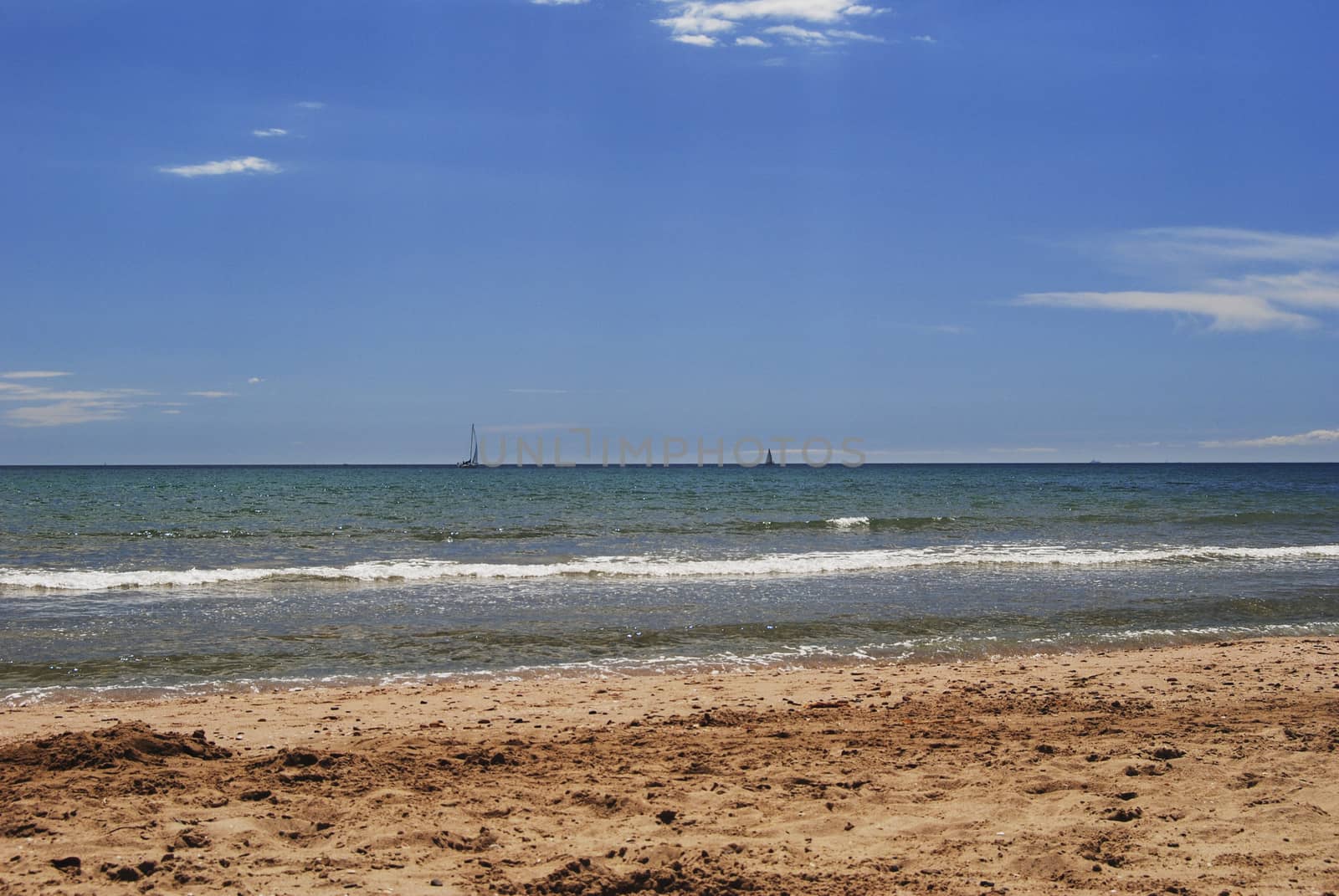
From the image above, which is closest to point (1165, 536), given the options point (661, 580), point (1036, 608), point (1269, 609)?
point (1269, 609)

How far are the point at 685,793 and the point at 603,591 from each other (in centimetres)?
1054

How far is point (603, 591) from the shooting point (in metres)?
16.2

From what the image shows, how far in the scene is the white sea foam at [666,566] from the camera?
17594 millimetres

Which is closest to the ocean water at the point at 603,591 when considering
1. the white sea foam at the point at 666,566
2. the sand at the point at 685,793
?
the white sea foam at the point at 666,566

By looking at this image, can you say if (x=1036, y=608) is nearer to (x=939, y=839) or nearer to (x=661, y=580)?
(x=661, y=580)

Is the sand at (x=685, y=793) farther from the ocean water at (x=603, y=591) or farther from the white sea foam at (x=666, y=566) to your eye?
the white sea foam at (x=666, y=566)

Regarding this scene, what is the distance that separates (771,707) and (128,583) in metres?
13.7

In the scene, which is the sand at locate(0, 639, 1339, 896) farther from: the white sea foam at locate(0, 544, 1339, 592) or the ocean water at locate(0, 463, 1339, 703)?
the white sea foam at locate(0, 544, 1339, 592)

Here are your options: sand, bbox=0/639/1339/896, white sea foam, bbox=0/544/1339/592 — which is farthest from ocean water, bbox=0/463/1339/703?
sand, bbox=0/639/1339/896

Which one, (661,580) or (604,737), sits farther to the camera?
(661,580)

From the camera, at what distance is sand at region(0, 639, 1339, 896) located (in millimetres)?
4578

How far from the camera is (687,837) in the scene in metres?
5.02

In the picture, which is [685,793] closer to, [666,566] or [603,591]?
[603,591]

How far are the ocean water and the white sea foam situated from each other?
3.4 inches
